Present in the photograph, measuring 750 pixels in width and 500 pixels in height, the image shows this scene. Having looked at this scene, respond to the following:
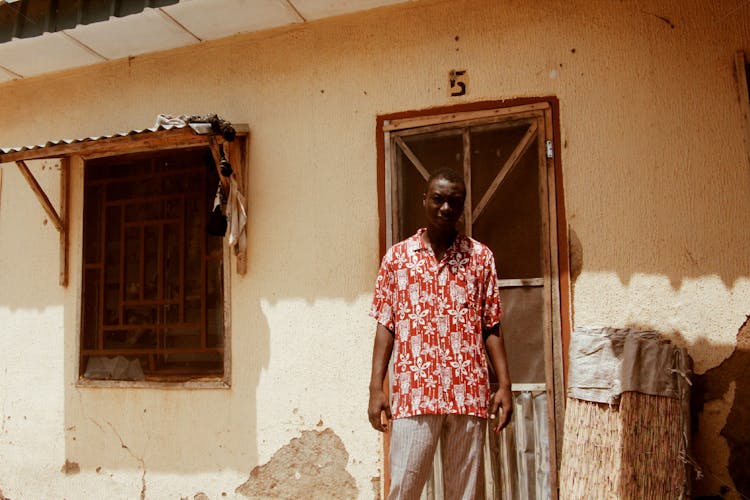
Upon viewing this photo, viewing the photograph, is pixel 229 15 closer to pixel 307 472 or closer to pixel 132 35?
pixel 132 35

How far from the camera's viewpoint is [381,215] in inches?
144

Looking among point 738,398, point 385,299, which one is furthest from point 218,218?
point 738,398

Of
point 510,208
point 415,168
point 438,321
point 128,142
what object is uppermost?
point 128,142

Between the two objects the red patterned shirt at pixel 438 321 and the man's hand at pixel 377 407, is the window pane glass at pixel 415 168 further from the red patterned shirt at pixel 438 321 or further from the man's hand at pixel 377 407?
the man's hand at pixel 377 407

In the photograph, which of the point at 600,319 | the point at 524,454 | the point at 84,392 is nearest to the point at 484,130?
the point at 600,319

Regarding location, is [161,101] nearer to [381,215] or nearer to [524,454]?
[381,215]

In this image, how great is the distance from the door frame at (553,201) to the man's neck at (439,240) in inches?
32.7

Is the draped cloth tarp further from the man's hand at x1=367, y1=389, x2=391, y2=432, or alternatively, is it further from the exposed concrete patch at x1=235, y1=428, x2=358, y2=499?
the exposed concrete patch at x1=235, y1=428, x2=358, y2=499

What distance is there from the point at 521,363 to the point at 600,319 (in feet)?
1.54

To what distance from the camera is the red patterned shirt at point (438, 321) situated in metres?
2.57

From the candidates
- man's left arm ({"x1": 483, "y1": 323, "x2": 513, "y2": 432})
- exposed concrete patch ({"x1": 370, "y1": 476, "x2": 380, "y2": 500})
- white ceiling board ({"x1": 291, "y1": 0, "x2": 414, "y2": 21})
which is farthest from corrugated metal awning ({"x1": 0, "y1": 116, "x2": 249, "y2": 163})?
exposed concrete patch ({"x1": 370, "y1": 476, "x2": 380, "y2": 500})

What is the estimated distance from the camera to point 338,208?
12.4ft

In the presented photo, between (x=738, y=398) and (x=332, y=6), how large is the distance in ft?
9.91

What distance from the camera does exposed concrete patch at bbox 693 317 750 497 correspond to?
3.00m
